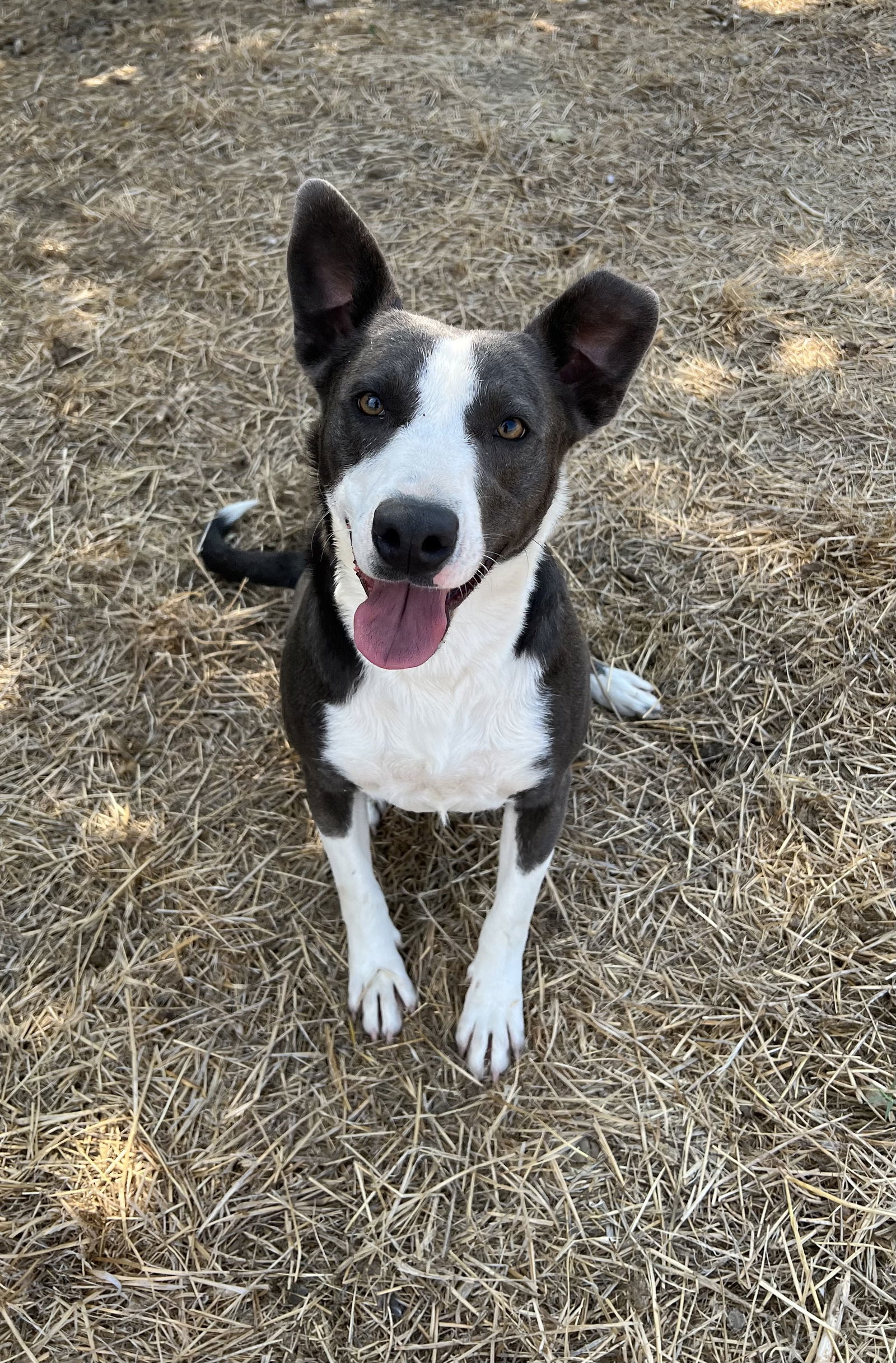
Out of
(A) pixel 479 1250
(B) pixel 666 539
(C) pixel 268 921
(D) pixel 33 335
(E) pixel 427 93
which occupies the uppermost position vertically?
(E) pixel 427 93

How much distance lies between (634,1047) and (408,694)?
53.5 inches

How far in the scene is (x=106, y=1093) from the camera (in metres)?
2.70

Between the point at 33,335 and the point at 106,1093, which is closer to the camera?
the point at 106,1093

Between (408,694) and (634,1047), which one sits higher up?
(408,694)

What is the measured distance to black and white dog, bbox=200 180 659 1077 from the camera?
2.08 meters

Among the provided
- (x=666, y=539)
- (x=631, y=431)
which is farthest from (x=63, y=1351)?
(x=631, y=431)

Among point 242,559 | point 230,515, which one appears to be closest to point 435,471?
point 242,559

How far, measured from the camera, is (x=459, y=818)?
328 centimetres

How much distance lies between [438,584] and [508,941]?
4.30 feet

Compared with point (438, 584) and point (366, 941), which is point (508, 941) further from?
point (438, 584)

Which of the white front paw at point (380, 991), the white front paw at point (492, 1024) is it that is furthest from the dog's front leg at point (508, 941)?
the white front paw at point (380, 991)

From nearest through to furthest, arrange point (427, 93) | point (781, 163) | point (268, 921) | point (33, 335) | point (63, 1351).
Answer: point (63, 1351) → point (268, 921) → point (33, 335) → point (781, 163) → point (427, 93)

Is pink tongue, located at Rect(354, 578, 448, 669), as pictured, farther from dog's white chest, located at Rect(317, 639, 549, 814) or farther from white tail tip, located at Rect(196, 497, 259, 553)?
white tail tip, located at Rect(196, 497, 259, 553)

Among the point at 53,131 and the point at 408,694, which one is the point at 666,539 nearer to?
the point at 408,694
